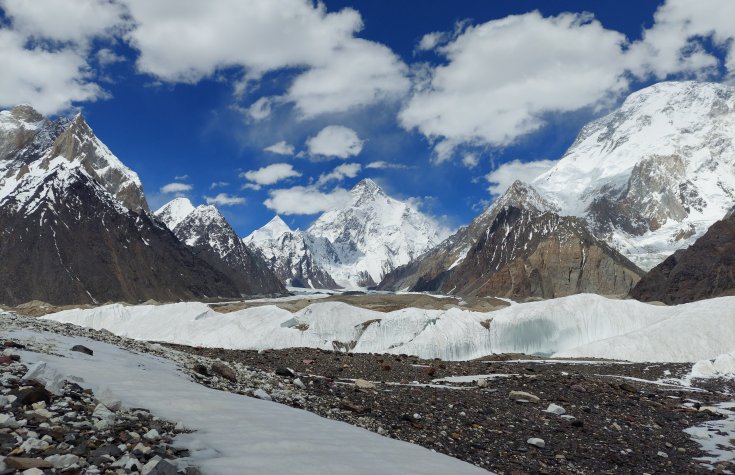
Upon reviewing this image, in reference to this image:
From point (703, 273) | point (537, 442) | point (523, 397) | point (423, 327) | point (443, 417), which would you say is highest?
point (703, 273)

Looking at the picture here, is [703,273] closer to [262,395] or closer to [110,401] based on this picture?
[262,395]

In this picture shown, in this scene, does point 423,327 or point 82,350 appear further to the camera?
point 423,327

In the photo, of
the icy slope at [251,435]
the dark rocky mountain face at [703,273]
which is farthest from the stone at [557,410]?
the dark rocky mountain face at [703,273]

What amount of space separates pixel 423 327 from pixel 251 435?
4458 cm

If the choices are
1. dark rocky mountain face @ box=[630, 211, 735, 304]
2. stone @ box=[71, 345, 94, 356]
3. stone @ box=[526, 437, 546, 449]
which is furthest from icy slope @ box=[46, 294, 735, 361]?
dark rocky mountain face @ box=[630, 211, 735, 304]

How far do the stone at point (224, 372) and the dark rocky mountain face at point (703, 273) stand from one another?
16079cm

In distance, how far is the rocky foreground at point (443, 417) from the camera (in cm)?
→ 632

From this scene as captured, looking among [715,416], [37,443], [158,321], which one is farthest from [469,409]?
[158,321]

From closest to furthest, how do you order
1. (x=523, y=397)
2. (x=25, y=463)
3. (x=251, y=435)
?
1. (x=25, y=463)
2. (x=251, y=435)
3. (x=523, y=397)

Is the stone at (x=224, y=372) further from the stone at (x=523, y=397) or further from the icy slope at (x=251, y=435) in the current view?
the stone at (x=523, y=397)

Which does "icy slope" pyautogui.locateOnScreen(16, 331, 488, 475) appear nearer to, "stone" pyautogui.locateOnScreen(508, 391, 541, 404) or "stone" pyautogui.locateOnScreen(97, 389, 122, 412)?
"stone" pyautogui.locateOnScreen(97, 389, 122, 412)

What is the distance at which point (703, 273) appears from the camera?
527 ft

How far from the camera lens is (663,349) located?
39344 millimetres

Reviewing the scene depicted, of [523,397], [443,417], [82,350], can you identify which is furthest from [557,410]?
[82,350]
